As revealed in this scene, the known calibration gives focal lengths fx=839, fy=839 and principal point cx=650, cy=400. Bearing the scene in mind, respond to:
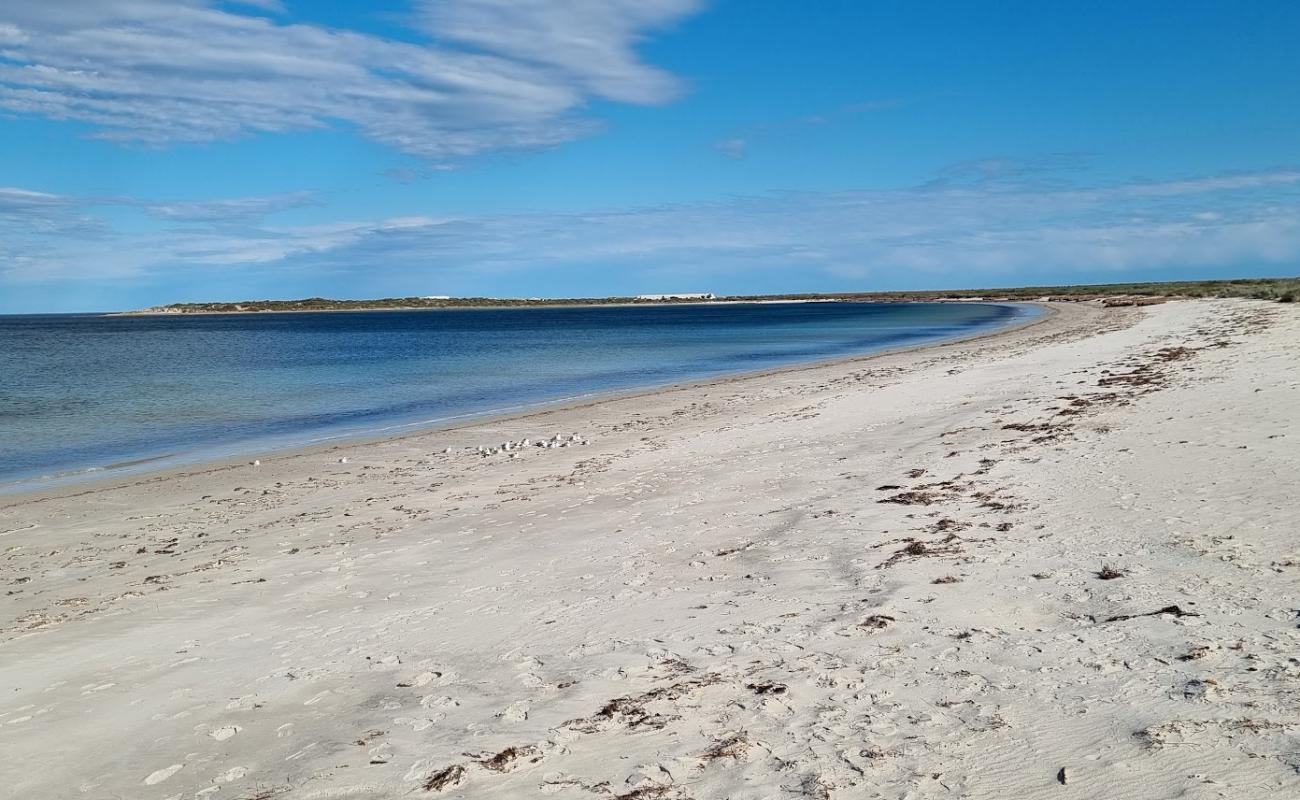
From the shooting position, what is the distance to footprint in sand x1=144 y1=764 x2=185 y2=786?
4426mm

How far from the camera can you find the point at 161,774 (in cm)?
449

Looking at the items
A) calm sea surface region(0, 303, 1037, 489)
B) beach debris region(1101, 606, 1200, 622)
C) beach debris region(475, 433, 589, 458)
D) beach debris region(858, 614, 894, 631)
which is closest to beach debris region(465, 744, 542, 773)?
beach debris region(858, 614, 894, 631)

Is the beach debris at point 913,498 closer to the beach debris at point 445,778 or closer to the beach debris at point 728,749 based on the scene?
the beach debris at point 728,749

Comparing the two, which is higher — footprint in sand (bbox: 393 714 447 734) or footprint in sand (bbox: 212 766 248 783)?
→ footprint in sand (bbox: 393 714 447 734)

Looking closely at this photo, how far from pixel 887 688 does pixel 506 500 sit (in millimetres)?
7218

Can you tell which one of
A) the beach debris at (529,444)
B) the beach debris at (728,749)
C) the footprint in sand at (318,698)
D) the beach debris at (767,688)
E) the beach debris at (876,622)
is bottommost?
the beach debris at (529,444)

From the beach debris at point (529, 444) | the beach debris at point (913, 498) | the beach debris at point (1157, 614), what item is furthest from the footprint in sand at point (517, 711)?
the beach debris at point (529, 444)

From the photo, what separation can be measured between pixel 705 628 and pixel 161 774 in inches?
132

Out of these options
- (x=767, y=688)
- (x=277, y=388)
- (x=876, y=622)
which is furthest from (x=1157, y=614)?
(x=277, y=388)

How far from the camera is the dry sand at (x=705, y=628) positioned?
13.5ft

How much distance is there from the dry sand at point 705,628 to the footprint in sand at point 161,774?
0.05ft

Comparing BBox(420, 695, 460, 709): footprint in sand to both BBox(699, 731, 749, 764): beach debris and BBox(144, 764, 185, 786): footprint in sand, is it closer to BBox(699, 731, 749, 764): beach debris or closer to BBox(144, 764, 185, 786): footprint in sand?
BBox(144, 764, 185, 786): footprint in sand

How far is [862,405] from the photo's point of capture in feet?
57.9

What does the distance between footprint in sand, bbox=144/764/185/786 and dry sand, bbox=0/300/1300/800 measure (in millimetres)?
15
